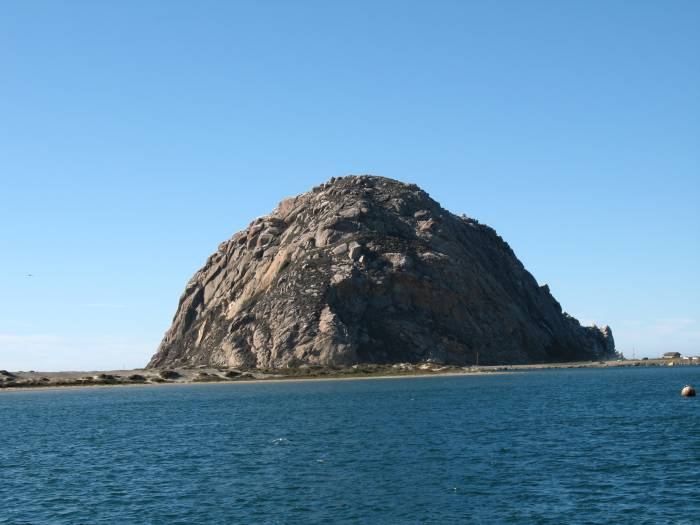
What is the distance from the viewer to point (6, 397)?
623 ft

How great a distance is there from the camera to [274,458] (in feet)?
210

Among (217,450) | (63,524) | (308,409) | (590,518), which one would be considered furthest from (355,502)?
(308,409)

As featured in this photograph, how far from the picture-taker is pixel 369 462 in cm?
5972

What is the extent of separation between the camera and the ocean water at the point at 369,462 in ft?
144

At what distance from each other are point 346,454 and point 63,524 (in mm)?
26136

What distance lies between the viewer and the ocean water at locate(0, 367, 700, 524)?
44.0 metres

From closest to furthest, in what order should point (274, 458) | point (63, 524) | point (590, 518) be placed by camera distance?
1. point (590, 518)
2. point (63, 524)
3. point (274, 458)

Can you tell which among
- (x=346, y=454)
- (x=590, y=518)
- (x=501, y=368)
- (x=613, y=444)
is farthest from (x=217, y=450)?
(x=501, y=368)

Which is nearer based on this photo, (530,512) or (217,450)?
(530,512)

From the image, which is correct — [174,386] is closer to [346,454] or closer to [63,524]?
[346,454]

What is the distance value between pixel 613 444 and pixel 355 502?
29.7 metres

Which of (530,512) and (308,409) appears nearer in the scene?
(530,512)

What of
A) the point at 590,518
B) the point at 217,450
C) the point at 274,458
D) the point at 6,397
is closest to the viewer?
the point at 590,518

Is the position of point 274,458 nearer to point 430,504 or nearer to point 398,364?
point 430,504
